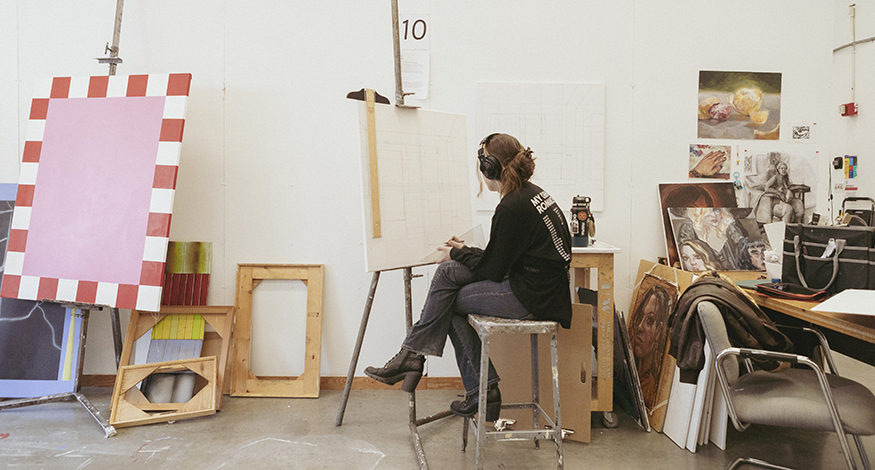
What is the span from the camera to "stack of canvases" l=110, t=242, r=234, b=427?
2.64 metres

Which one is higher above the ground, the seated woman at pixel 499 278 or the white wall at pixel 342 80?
the white wall at pixel 342 80

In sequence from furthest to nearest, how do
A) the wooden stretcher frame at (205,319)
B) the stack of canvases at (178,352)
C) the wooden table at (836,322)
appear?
the wooden stretcher frame at (205,319)
the stack of canvases at (178,352)
the wooden table at (836,322)

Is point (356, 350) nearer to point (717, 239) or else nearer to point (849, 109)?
point (717, 239)

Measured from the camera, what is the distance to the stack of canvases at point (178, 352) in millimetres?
2639

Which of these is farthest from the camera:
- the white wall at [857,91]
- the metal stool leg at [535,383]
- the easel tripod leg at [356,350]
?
the white wall at [857,91]

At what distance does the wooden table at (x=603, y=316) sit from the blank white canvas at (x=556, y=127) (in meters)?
0.53

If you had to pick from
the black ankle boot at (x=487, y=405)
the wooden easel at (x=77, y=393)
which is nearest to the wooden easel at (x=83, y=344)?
the wooden easel at (x=77, y=393)

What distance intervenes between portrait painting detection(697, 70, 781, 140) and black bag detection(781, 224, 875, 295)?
1123 mm

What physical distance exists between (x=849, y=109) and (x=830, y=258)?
293 centimetres

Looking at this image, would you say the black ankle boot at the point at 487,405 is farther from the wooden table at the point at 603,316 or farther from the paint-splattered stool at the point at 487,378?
the wooden table at the point at 603,316

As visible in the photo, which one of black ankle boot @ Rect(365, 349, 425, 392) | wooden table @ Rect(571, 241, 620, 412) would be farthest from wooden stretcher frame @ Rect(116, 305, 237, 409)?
wooden table @ Rect(571, 241, 620, 412)

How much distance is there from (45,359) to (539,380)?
2.62 m

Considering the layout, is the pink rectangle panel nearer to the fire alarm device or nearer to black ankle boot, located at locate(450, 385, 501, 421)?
black ankle boot, located at locate(450, 385, 501, 421)

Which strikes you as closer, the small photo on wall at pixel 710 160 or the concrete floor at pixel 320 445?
the concrete floor at pixel 320 445
